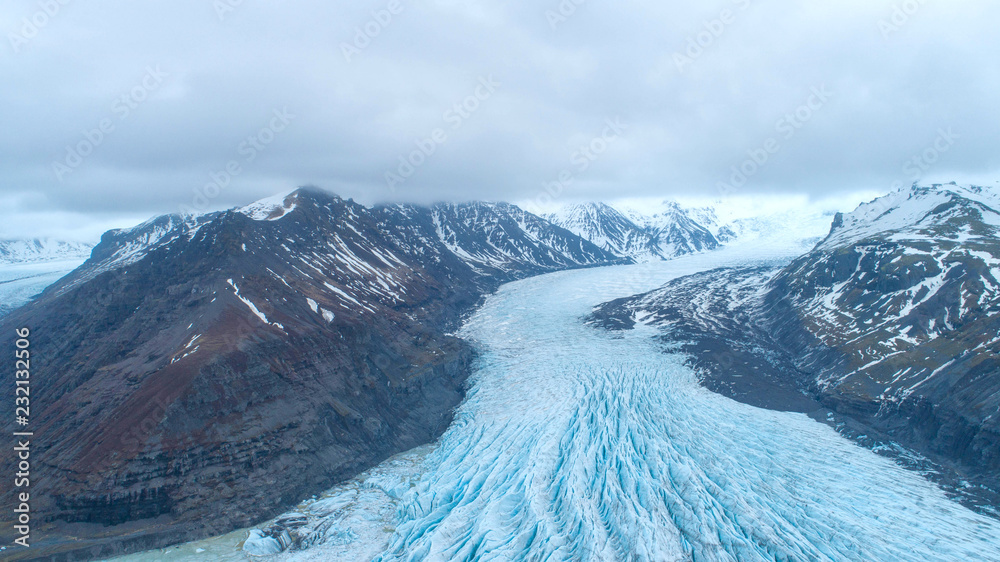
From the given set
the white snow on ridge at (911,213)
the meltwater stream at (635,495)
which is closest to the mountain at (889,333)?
the white snow on ridge at (911,213)

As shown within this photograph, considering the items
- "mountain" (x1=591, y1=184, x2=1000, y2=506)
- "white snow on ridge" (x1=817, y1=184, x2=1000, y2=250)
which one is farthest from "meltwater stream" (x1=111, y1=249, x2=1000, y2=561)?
"white snow on ridge" (x1=817, y1=184, x2=1000, y2=250)

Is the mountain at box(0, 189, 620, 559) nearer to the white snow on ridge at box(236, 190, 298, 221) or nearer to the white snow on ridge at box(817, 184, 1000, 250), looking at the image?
the white snow on ridge at box(236, 190, 298, 221)

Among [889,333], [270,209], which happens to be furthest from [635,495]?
[270,209]

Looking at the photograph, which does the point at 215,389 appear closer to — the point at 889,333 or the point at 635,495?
the point at 635,495

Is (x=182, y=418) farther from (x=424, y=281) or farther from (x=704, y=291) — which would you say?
(x=704, y=291)

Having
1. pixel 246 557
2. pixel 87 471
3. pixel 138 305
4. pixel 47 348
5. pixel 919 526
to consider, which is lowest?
pixel 919 526

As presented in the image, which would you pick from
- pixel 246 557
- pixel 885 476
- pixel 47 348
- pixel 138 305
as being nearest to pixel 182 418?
pixel 246 557
